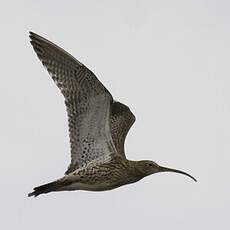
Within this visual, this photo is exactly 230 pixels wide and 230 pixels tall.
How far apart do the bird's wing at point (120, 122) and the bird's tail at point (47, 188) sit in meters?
2.65

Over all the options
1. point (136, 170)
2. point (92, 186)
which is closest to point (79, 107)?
point (92, 186)

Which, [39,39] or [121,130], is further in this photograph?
[121,130]

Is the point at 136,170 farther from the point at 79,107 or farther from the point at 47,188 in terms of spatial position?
the point at 47,188

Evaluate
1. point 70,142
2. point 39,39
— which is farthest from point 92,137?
point 39,39

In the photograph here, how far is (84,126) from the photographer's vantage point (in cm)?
2566

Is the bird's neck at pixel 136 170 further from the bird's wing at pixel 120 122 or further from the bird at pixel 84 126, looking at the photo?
the bird's wing at pixel 120 122

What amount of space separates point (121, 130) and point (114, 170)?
2252 mm

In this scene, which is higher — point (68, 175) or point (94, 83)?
point (94, 83)

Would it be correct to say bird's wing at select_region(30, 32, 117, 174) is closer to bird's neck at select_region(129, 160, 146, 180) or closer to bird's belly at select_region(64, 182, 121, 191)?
bird's belly at select_region(64, 182, 121, 191)

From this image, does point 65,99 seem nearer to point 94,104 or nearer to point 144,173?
point 94,104

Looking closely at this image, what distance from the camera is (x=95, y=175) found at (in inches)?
1011

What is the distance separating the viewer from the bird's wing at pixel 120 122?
27.7 meters

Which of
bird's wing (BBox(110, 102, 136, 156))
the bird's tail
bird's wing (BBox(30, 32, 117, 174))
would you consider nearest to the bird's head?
bird's wing (BBox(110, 102, 136, 156))

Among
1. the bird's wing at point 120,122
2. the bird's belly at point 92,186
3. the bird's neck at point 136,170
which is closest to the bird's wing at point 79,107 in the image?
the bird's belly at point 92,186
